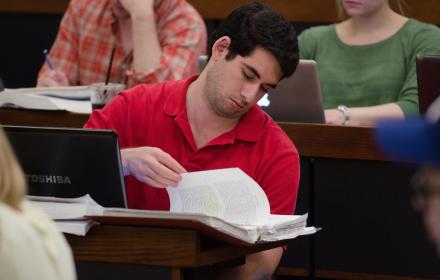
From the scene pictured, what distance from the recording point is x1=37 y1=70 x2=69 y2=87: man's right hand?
13.3ft

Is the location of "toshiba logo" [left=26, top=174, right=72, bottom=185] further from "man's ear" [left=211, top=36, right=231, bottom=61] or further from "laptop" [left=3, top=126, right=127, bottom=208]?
"man's ear" [left=211, top=36, right=231, bottom=61]

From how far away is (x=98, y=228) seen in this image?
7.52ft

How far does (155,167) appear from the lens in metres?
2.41

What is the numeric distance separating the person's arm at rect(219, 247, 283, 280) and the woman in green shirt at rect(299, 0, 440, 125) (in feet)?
4.79

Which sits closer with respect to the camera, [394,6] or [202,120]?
[202,120]

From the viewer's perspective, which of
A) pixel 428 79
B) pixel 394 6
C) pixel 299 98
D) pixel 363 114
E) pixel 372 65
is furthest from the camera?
pixel 394 6

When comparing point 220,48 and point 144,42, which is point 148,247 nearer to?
point 220,48

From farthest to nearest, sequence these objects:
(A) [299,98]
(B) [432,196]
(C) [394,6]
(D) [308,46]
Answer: (C) [394,6] → (D) [308,46] → (A) [299,98] → (B) [432,196]

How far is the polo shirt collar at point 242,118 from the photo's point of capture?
268 cm

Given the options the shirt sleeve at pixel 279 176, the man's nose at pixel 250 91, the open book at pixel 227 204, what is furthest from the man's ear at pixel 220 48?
the open book at pixel 227 204

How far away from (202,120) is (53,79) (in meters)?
1.45

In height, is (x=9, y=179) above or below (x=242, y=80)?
above

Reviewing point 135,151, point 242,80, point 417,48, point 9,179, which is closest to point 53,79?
point 417,48

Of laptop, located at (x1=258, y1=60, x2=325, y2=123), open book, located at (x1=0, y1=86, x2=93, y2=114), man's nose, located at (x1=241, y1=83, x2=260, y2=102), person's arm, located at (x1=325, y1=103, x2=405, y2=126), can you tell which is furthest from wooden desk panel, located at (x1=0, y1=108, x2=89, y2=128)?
man's nose, located at (x1=241, y1=83, x2=260, y2=102)
